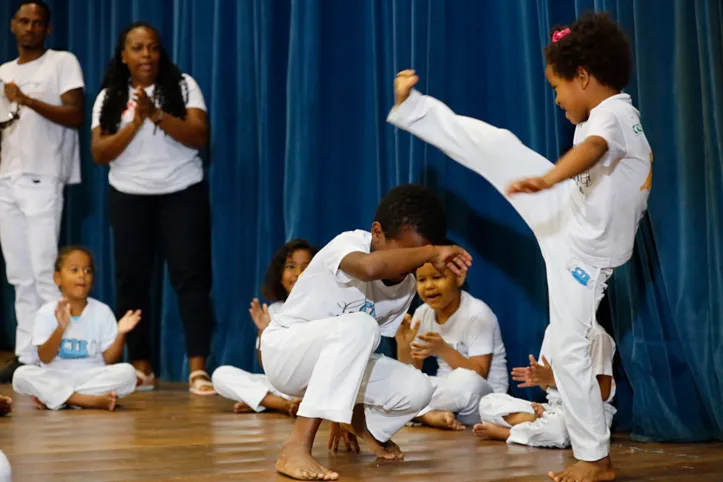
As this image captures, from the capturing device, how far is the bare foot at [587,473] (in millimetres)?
2113

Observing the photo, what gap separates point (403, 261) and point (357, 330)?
0.23 m

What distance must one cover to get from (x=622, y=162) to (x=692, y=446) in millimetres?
908

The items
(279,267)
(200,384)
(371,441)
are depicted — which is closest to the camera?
(371,441)

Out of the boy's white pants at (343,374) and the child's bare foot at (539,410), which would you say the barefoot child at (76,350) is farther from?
the child's bare foot at (539,410)

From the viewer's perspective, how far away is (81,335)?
3.66 metres

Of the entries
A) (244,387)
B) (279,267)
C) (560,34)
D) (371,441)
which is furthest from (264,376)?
(560,34)

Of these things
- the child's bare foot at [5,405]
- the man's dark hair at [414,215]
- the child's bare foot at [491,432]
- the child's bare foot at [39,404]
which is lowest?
the child's bare foot at [491,432]

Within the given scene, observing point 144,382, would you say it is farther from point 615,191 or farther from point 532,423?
point 615,191

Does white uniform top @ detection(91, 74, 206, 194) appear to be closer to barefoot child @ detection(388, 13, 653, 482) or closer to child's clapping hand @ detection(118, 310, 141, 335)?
child's clapping hand @ detection(118, 310, 141, 335)

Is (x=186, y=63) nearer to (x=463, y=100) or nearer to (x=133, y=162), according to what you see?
(x=133, y=162)

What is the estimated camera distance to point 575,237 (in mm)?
2283

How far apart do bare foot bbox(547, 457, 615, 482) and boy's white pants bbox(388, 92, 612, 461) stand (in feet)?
0.06

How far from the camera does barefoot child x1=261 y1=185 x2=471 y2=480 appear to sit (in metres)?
2.12

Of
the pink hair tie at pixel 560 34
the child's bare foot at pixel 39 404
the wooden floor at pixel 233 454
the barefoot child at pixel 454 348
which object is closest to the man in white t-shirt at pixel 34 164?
the child's bare foot at pixel 39 404
